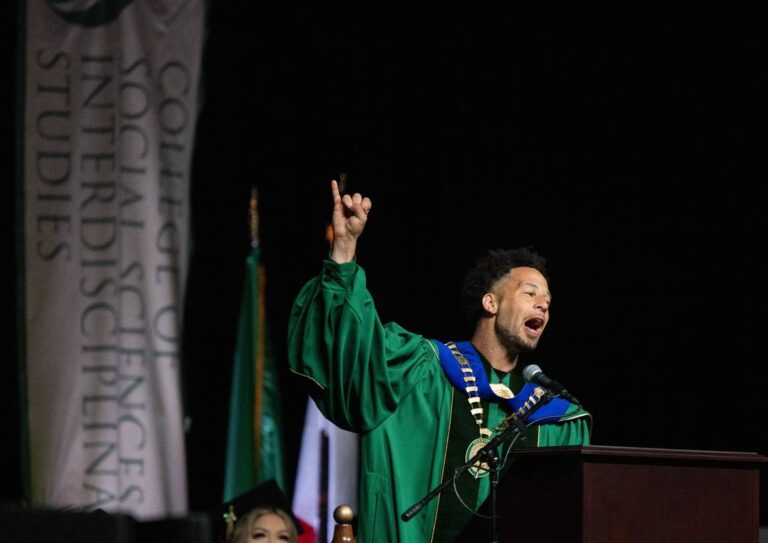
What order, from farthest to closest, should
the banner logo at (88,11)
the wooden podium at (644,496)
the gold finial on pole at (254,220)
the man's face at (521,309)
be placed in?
the gold finial on pole at (254,220), the banner logo at (88,11), the man's face at (521,309), the wooden podium at (644,496)

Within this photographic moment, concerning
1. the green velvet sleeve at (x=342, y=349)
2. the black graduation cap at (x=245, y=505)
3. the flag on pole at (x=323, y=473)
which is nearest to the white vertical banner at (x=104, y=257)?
the black graduation cap at (x=245, y=505)

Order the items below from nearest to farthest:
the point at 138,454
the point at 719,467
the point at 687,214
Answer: the point at 719,467 → the point at 138,454 → the point at 687,214

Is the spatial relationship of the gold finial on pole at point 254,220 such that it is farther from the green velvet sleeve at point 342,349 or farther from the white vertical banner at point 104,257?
the green velvet sleeve at point 342,349

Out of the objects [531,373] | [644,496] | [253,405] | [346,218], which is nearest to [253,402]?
[253,405]

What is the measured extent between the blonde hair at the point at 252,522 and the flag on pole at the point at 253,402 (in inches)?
48.9

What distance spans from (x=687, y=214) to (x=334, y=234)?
271 centimetres

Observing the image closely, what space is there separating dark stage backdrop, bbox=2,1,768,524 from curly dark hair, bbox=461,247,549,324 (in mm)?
1341

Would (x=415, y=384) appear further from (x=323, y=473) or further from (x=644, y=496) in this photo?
(x=323, y=473)

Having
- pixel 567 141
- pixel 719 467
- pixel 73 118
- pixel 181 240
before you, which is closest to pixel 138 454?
pixel 181 240

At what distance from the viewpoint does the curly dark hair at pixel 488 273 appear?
15.6ft

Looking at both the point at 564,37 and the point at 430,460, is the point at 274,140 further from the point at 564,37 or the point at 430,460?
the point at 430,460

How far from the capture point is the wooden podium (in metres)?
3.11

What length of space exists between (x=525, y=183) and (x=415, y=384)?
2188mm

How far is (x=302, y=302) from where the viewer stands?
4141 millimetres
